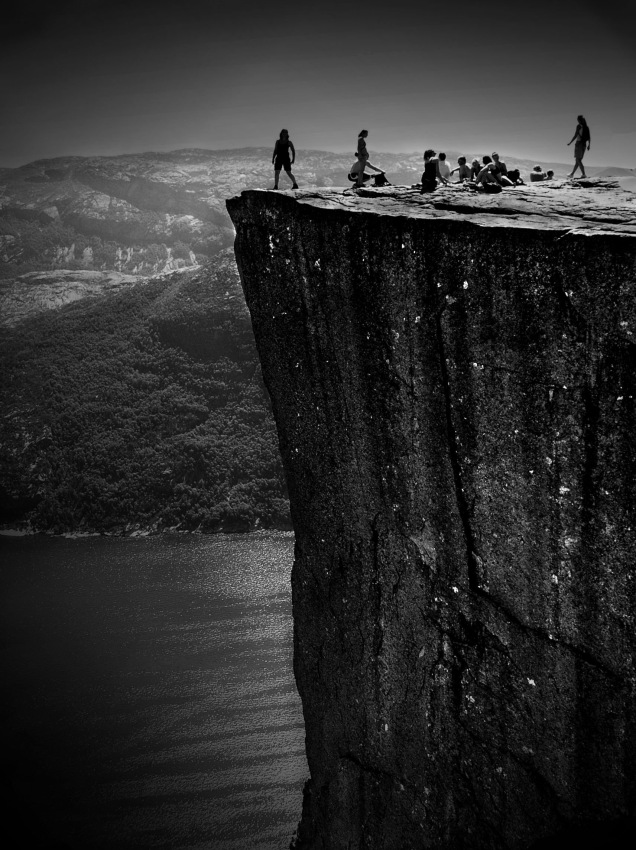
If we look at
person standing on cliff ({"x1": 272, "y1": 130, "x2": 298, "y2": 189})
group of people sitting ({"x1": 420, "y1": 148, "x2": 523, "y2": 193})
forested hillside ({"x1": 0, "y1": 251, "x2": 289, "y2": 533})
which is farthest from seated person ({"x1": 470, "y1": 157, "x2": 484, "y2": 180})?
forested hillside ({"x1": 0, "y1": 251, "x2": 289, "y2": 533})

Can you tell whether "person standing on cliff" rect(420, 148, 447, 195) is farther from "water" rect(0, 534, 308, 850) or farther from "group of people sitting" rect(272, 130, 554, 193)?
"water" rect(0, 534, 308, 850)

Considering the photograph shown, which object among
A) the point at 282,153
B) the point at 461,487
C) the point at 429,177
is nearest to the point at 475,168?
the point at 429,177

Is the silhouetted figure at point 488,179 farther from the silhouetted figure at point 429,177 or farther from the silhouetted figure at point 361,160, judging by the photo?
the silhouetted figure at point 361,160

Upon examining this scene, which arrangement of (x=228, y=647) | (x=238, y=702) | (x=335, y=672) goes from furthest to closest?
(x=228, y=647) → (x=238, y=702) → (x=335, y=672)

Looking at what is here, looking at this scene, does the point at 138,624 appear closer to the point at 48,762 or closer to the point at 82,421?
the point at 48,762

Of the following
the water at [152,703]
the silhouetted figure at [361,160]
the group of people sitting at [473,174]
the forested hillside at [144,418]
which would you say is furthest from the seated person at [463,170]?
the forested hillside at [144,418]

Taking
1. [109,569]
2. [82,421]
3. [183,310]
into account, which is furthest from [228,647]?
[183,310]
